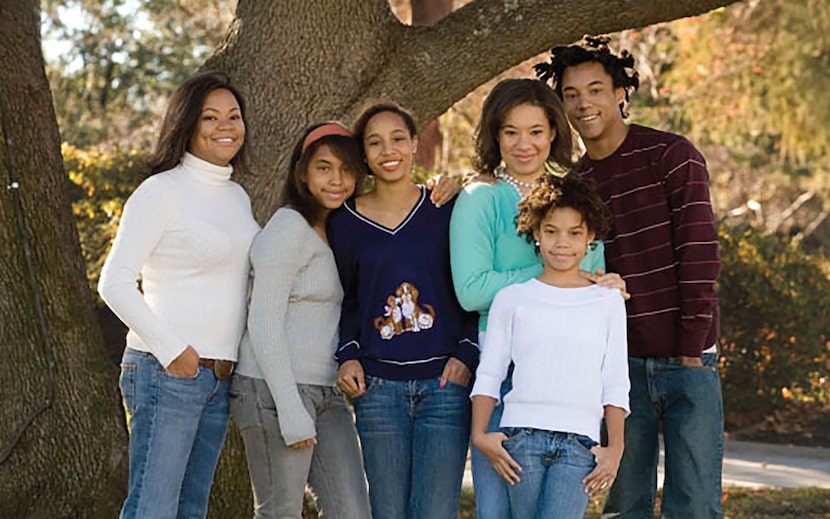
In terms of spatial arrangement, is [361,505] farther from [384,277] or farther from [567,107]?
[567,107]

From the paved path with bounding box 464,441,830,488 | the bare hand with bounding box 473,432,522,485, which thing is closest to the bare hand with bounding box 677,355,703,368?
the bare hand with bounding box 473,432,522,485

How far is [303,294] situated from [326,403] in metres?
0.39

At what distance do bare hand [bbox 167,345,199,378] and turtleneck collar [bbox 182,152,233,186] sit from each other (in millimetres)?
599

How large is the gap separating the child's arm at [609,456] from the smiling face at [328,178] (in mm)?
1152

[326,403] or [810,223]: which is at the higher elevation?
[810,223]

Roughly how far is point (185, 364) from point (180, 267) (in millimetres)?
323

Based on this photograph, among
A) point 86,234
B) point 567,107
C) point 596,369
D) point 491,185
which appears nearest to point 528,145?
point 491,185

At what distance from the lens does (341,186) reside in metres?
4.17

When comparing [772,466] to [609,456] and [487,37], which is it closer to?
[487,37]

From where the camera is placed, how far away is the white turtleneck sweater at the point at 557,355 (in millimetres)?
3811

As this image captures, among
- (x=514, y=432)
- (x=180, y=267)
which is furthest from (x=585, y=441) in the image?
(x=180, y=267)

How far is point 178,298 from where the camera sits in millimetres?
4027

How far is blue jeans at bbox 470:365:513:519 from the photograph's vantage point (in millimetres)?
3904

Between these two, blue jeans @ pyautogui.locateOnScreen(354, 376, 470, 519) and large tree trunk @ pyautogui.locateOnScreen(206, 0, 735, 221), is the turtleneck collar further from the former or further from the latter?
large tree trunk @ pyautogui.locateOnScreen(206, 0, 735, 221)
